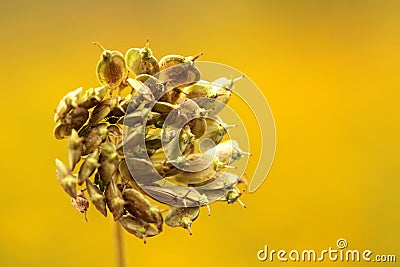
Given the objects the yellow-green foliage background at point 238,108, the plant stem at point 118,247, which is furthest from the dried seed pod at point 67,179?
the yellow-green foliage background at point 238,108

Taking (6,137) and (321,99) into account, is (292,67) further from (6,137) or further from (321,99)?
(6,137)

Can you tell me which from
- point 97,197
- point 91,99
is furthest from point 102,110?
point 97,197

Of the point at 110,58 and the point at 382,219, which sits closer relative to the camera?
the point at 110,58

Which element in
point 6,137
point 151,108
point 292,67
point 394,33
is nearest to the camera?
point 151,108

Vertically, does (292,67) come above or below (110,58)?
above

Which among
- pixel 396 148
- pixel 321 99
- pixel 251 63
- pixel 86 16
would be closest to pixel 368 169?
pixel 396 148

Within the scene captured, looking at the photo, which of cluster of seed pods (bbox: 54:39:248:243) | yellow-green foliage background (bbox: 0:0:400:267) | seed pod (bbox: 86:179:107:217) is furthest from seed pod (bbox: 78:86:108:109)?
yellow-green foliage background (bbox: 0:0:400:267)

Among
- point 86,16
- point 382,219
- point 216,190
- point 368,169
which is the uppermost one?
point 86,16
